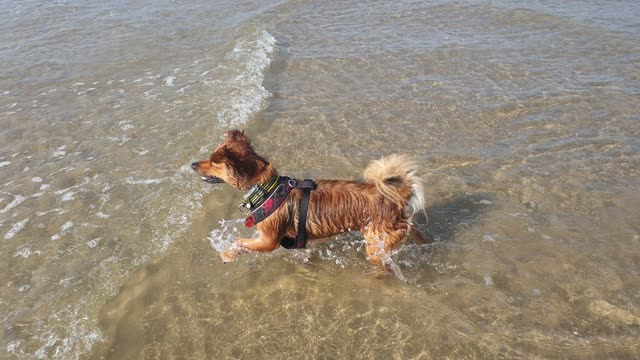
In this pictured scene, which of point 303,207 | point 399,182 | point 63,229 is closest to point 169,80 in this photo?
point 63,229

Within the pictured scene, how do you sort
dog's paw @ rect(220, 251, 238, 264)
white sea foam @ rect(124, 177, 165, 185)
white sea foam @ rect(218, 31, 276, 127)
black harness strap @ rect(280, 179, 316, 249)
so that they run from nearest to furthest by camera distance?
black harness strap @ rect(280, 179, 316, 249), dog's paw @ rect(220, 251, 238, 264), white sea foam @ rect(124, 177, 165, 185), white sea foam @ rect(218, 31, 276, 127)

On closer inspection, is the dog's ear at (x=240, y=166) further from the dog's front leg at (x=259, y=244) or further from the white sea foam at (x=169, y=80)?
the white sea foam at (x=169, y=80)

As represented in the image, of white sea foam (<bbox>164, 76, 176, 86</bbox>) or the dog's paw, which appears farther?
white sea foam (<bbox>164, 76, 176, 86</bbox>)

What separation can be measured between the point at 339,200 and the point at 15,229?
14.3ft

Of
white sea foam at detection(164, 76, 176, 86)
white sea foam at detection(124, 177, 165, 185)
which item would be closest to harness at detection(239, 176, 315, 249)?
white sea foam at detection(124, 177, 165, 185)

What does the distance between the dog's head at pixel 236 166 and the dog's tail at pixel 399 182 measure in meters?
1.16

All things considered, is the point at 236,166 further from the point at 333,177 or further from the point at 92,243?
the point at 92,243

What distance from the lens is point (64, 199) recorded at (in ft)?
20.3

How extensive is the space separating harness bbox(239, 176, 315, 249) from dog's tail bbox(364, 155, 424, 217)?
764 mm

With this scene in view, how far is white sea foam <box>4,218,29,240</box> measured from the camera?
18.2 feet

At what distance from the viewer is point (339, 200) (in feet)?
15.5

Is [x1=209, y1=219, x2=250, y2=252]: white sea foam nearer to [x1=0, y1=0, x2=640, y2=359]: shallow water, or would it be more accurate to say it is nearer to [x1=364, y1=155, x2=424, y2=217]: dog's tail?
[x1=0, y1=0, x2=640, y2=359]: shallow water

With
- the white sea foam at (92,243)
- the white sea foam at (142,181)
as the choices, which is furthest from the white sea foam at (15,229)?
the white sea foam at (142,181)

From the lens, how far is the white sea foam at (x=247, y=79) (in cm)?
819
